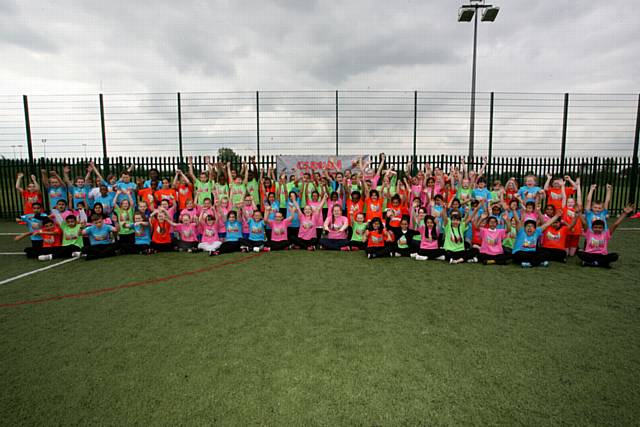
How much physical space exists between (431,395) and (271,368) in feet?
4.31

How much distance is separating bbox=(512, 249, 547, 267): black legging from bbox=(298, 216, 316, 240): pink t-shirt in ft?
14.0

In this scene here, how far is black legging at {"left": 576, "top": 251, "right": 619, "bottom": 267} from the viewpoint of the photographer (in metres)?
6.21

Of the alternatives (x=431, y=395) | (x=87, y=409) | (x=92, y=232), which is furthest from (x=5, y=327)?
(x=431, y=395)

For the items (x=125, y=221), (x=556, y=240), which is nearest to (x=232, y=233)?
(x=125, y=221)

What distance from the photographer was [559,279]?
5.56 meters

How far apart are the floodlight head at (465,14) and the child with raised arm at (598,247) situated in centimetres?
907

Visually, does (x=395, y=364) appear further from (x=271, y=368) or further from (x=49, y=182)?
(x=49, y=182)

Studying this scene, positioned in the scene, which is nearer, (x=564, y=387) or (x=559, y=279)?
(x=564, y=387)

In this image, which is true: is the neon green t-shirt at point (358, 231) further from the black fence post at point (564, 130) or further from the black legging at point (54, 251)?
the black fence post at point (564, 130)

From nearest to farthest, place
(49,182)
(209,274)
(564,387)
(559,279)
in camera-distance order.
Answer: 1. (564,387)
2. (559,279)
3. (209,274)
4. (49,182)

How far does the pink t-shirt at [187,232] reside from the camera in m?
8.05

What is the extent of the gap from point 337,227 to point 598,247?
200 inches

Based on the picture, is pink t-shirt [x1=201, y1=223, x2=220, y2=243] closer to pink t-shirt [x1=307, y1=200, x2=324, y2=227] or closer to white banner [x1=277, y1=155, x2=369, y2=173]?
pink t-shirt [x1=307, y1=200, x2=324, y2=227]

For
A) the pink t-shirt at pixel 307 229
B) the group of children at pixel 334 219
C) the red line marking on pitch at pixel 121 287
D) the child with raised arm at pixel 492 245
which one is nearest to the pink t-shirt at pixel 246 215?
the group of children at pixel 334 219
